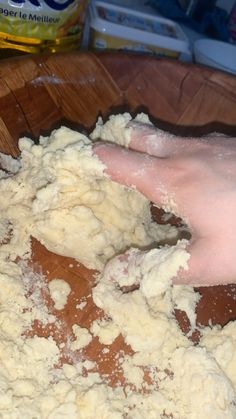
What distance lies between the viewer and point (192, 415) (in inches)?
28.8

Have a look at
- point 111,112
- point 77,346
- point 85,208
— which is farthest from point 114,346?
point 111,112

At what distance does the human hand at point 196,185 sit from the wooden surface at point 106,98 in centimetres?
21

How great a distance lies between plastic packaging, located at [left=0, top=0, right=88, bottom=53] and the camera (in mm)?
959

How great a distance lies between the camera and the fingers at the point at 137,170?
71cm

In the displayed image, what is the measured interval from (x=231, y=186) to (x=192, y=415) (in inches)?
12.6

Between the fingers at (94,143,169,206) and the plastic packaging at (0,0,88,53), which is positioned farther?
the plastic packaging at (0,0,88,53)

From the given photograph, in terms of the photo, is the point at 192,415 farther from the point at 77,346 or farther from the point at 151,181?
the point at 151,181

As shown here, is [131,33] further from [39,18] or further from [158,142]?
[158,142]

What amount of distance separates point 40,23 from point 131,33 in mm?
328

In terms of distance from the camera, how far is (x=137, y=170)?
72cm

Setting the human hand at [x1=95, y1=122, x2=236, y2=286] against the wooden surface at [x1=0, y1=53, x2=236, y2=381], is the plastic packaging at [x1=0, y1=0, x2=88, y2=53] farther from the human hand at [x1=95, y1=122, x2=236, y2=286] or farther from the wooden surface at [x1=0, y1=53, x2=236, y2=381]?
the human hand at [x1=95, y1=122, x2=236, y2=286]

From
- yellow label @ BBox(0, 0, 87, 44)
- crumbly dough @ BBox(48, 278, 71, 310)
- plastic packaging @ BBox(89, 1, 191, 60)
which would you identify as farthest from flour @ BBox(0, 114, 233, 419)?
plastic packaging @ BBox(89, 1, 191, 60)

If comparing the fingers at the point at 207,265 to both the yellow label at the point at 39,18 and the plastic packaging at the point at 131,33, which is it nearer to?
the yellow label at the point at 39,18

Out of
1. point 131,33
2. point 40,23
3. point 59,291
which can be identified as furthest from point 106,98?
point 59,291
